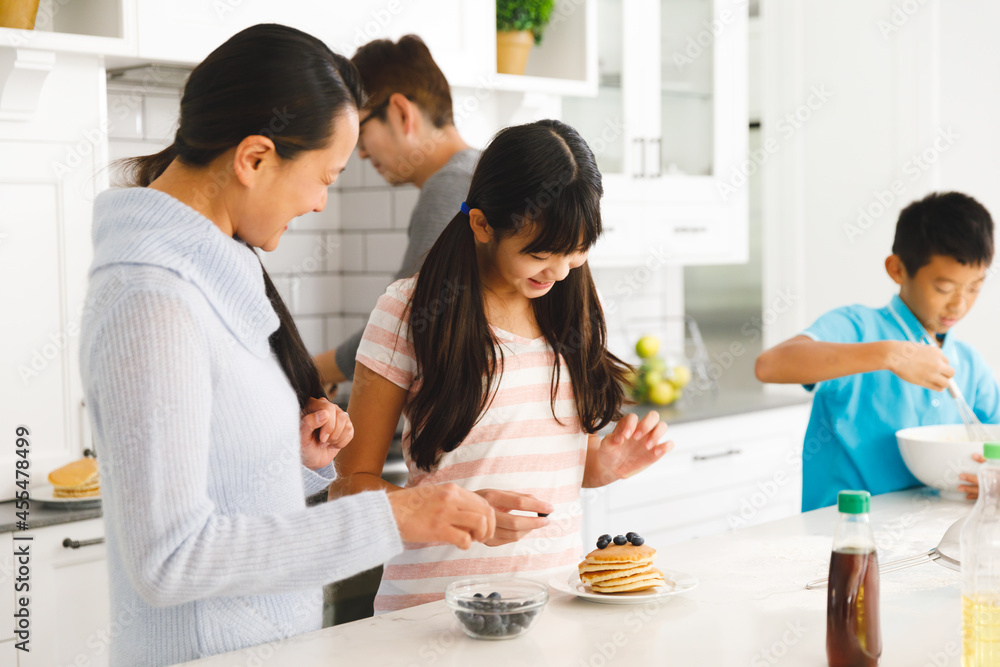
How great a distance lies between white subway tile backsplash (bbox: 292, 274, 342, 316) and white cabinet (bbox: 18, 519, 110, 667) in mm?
1125

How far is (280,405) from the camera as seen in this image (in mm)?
1054

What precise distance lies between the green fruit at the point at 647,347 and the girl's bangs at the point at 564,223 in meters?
2.04

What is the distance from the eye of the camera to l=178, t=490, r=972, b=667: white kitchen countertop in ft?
3.48

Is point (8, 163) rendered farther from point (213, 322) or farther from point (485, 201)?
point (213, 322)

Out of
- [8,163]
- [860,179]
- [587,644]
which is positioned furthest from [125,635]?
[860,179]

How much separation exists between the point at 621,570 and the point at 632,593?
0.13ft

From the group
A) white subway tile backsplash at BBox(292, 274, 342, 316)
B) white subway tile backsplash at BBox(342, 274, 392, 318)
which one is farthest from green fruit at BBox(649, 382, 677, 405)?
white subway tile backsplash at BBox(292, 274, 342, 316)

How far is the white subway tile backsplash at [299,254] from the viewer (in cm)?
284

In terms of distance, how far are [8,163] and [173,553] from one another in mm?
1383

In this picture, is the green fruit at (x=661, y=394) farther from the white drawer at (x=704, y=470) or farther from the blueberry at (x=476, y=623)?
the blueberry at (x=476, y=623)

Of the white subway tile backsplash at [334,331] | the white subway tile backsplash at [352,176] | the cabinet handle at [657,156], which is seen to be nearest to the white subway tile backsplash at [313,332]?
the white subway tile backsplash at [334,331]

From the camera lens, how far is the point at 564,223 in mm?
1342

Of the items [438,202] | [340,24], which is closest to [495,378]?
[438,202]

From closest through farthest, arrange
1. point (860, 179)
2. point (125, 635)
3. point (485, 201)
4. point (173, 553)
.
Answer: point (173, 553) < point (125, 635) < point (485, 201) < point (860, 179)
